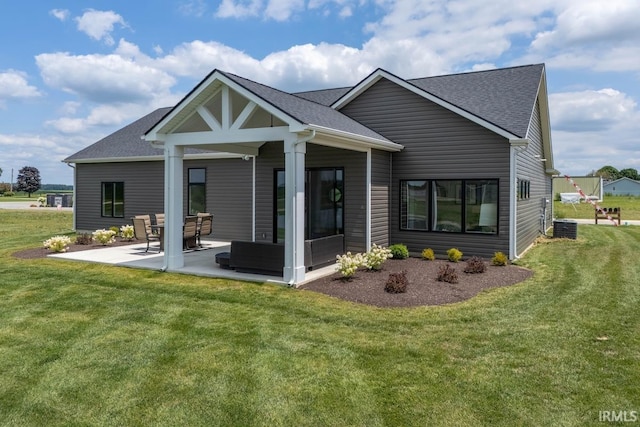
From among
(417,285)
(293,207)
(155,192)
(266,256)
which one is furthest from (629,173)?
(293,207)

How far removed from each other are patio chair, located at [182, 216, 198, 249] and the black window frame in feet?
18.7

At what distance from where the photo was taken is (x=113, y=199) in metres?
17.0

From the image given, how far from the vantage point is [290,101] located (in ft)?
30.4

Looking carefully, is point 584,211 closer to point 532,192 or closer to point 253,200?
point 532,192

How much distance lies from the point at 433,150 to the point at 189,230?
6967 millimetres

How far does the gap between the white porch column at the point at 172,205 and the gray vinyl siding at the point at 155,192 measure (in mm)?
4293

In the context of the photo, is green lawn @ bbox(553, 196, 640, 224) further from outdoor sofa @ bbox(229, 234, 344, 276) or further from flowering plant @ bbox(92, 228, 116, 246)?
flowering plant @ bbox(92, 228, 116, 246)

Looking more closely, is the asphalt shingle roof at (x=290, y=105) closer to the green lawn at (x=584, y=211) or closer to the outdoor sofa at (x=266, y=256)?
the outdoor sofa at (x=266, y=256)

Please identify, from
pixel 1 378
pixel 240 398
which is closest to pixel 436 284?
pixel 240 398

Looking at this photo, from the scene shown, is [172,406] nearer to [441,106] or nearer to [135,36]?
[441,106]

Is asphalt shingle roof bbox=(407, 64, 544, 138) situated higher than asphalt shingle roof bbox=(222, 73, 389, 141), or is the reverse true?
asphalt shingle roof bbox=(407, 64, 544, 138)

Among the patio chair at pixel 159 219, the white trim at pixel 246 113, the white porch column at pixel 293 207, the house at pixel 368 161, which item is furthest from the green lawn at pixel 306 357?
the patio chair at pixel 159 219

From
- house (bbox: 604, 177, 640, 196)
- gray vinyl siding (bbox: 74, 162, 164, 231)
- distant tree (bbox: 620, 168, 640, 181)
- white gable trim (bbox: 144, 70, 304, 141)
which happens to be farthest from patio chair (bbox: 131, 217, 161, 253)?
distant tree (bbox: 620, 168, 640, 181)

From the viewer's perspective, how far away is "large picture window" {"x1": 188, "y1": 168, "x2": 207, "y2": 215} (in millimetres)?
15055
